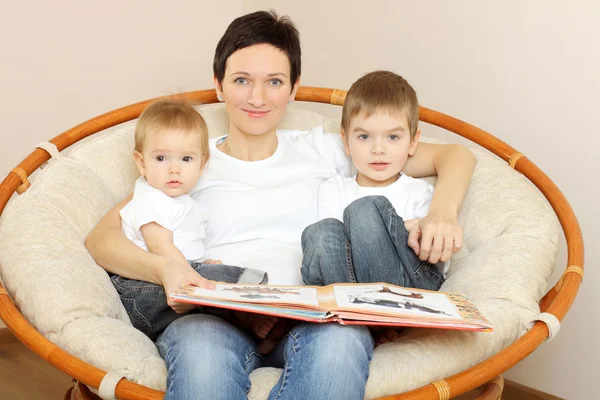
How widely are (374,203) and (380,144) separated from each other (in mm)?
245

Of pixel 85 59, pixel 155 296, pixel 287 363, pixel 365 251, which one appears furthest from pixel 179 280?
pixel 85 59

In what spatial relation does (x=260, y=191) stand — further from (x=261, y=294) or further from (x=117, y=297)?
(x=261, y=294)

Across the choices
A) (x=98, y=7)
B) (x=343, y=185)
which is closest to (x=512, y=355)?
(x=343, y=185)

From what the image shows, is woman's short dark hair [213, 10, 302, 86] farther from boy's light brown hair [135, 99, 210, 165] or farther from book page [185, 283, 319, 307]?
book page [185, 283, 319, 307]

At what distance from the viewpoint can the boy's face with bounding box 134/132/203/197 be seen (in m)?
1.62

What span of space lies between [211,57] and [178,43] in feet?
0.51

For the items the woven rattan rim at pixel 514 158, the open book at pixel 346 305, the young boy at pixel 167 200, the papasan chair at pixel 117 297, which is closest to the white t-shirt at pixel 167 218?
the young boy at pixel 167 200

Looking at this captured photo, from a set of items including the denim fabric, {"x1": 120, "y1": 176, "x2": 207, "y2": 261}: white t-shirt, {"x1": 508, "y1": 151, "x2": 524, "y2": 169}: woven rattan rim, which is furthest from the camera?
{"x1": 508, "y1": 151, "x2": 524, "y2": 169}: woven rattan rim

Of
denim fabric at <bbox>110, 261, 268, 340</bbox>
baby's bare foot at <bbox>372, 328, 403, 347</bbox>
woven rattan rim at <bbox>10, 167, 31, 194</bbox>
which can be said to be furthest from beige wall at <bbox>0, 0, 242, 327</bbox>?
baby's bare foot at <bbox>372, 328, 403, 347</bbox>

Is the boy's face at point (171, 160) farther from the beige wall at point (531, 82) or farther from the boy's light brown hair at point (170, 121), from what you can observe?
the beige wall at point (531, 82)

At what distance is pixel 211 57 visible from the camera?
9.62ft

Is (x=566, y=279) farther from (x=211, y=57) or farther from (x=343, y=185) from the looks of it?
(x=211, y=57)

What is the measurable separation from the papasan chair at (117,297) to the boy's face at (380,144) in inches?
8.3

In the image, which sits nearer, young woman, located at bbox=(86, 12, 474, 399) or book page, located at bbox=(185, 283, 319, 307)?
book page, located at bbox=(185, 283, 319, 307)
